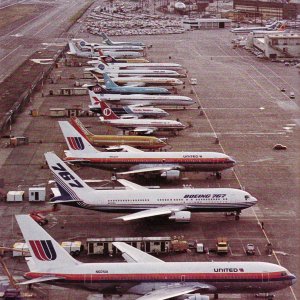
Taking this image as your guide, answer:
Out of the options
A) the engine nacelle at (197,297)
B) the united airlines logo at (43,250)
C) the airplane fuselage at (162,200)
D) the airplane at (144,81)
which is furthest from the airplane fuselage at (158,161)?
the airplane at (144,81)

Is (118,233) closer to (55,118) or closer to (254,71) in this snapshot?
(55,118)

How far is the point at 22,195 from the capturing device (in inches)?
2990

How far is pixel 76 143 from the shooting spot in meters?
81.6

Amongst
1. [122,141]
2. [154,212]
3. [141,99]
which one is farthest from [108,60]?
[154,212]

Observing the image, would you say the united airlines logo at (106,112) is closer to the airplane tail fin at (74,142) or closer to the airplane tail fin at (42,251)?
the airplane tail fin at (74,142)

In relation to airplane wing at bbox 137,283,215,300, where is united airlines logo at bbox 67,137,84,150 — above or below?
above

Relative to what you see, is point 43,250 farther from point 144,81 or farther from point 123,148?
point 144,81

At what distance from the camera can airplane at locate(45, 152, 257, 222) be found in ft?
218

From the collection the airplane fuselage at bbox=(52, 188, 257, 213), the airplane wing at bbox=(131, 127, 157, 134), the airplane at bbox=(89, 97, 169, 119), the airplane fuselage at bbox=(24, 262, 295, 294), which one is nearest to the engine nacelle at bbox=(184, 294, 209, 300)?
the airplane fuselage at bbox=(24, 262, 295, 294)

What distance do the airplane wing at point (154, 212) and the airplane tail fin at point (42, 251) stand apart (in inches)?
650

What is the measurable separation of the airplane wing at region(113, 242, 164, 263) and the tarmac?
3442 millimetres

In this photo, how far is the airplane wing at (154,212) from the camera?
2584 inches

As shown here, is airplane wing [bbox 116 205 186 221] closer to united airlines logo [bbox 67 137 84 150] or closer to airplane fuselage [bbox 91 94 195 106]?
united airlines logo [bbox 67 137 84 150]

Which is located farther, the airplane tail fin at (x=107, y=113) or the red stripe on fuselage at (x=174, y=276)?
the airplane tail fin at (x=107, y=113)
